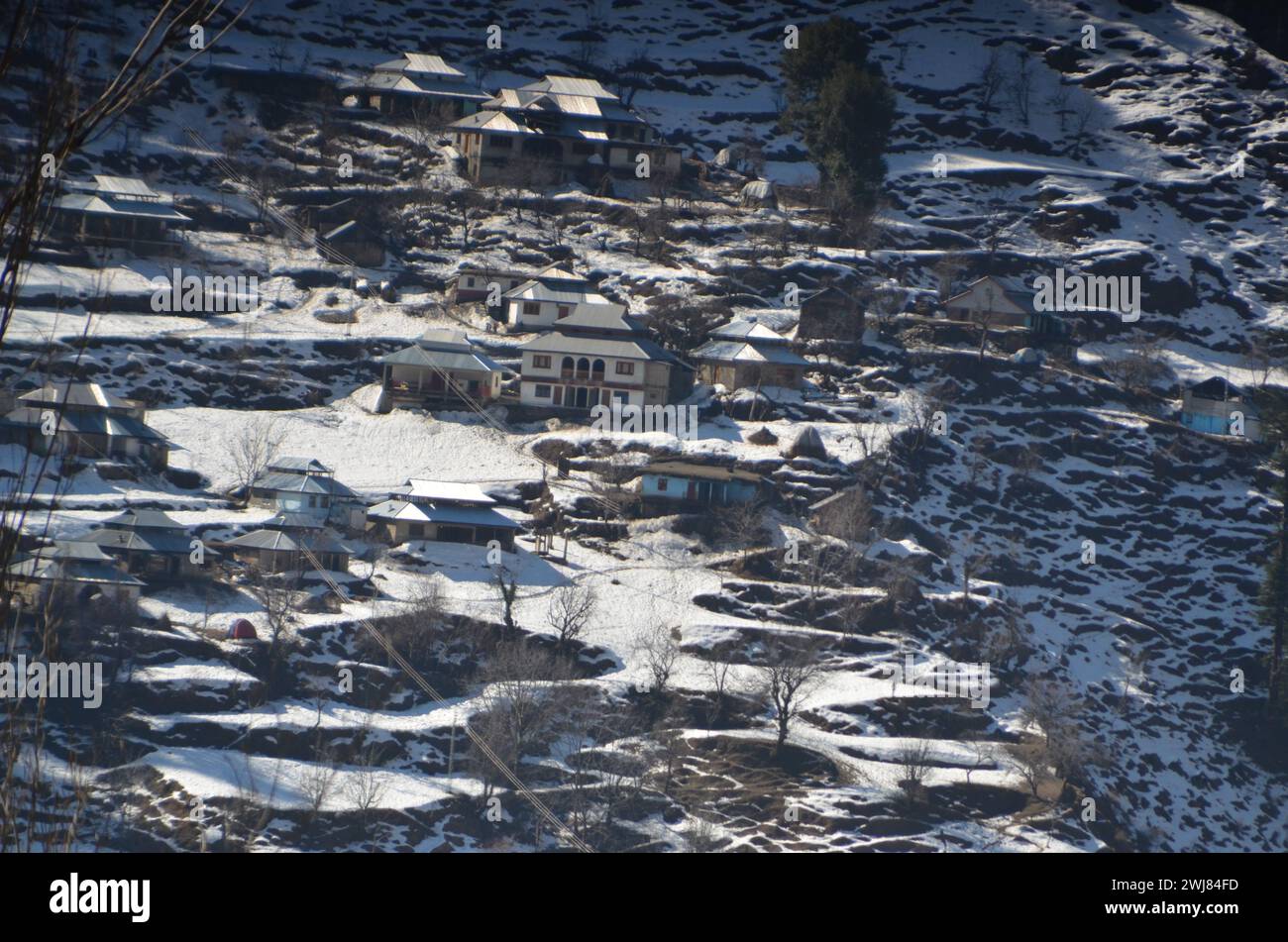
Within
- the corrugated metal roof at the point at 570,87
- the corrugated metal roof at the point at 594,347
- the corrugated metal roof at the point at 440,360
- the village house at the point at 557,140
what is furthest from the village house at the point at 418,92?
the corrugated metal roof at the point at 440,360

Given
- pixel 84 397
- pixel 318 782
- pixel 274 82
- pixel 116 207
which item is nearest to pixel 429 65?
pixel 274 82

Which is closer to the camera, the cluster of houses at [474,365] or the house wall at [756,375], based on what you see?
the cluster of houses at [474,365]

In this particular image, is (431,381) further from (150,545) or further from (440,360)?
(150,545)

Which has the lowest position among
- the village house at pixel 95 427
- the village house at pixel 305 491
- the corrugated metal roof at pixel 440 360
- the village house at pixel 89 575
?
the village house at pixel 89 575

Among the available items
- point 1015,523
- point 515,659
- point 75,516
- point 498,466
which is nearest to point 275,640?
point 515,659

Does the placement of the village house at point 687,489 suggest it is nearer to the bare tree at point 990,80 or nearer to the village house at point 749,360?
the village house at point 749,360

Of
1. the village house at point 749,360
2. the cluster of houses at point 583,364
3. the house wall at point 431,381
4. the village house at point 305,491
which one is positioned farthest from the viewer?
the village house at point 749,360
